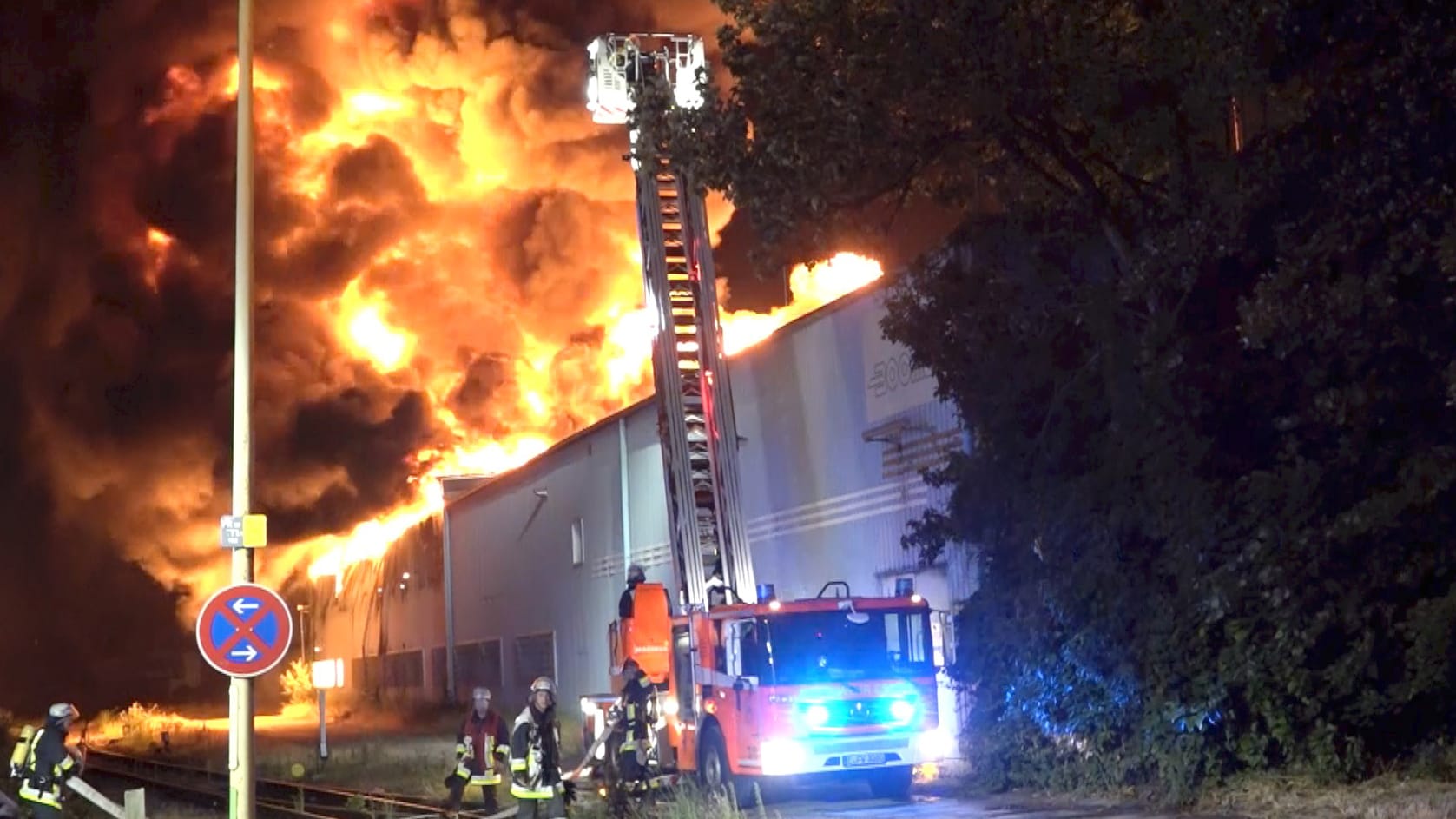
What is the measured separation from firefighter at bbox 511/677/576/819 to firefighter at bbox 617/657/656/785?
200 cm

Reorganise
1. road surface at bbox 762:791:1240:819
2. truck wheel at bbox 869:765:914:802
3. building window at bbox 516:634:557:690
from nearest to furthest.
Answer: road surface at bbox 762:791:1240:819
truck wheel at bbox 869:765:914:802
building window at bbox 516:634:557:690


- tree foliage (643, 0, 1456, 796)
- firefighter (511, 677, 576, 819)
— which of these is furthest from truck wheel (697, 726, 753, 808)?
firefighter (511, 677, 576, 819)

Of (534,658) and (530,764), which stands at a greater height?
(534,658)

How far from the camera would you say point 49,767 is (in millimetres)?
13289

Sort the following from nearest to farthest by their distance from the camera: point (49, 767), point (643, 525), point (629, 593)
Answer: point (49, 767), point (629, 593), point (643, 525)

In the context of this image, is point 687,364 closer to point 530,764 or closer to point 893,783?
point 893,783

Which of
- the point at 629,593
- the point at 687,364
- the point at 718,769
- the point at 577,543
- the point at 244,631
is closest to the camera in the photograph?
the point at 244,631

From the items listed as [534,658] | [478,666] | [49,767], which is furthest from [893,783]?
[478,666]

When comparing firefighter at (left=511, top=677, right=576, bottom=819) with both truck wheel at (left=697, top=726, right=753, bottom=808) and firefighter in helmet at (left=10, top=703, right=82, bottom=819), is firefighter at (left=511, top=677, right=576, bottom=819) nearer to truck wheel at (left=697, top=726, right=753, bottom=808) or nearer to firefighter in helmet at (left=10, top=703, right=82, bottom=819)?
firefighter in helmet at (left=10, top=703, right=82, bottom=819)

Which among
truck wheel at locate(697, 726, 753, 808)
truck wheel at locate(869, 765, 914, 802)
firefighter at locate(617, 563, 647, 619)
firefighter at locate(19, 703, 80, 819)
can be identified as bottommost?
truck wheel at locate(869, 765, 914, 802)

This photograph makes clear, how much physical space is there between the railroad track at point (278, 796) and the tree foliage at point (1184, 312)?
6.00 m

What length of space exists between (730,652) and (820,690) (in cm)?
99

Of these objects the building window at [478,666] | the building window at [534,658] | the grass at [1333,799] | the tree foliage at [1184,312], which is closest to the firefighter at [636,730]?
the tree foliage at [1184,312]

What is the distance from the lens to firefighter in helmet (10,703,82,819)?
43.5 ft
